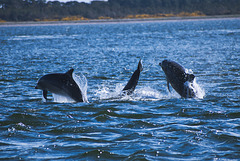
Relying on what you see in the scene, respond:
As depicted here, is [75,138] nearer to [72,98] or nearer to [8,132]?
[8,132]

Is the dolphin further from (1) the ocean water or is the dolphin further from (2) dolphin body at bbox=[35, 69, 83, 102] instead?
(2) dolphin body at bbox=[35, 69, 83, 102]

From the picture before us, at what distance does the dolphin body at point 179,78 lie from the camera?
13.8 metres

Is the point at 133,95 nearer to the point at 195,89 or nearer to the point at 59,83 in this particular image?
the point at 195,89

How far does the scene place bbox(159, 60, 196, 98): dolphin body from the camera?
13758 mm

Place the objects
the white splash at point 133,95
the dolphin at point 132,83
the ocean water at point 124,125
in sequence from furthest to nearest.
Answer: the white splash at point 133,95 → the dolphin at point 132,83 → the ocean water at point 124,125

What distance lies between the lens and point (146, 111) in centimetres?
1235

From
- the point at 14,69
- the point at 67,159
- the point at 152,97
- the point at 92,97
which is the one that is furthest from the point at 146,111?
the point at 14,69

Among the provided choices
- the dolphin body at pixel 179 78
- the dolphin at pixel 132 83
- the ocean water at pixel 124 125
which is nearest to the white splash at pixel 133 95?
the ocean water at pixel 124 125

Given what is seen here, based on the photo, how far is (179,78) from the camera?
1380 cm

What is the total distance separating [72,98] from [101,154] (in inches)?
215

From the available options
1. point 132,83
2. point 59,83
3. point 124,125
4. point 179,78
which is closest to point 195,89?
point 179,78

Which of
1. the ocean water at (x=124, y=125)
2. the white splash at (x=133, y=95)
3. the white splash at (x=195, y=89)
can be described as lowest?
the ocean water at (x=124, y=125)

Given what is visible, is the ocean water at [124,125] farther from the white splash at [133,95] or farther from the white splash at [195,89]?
the white splash at [195,89]

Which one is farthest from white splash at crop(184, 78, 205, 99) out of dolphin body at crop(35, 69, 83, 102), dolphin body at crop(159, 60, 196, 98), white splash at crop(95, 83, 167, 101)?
dolphin body at crop(35, 69, 83, 102)
